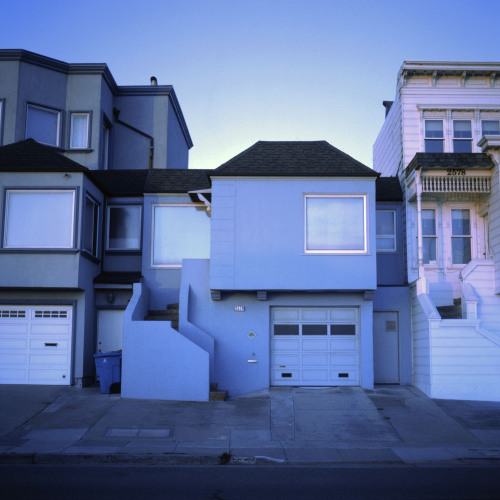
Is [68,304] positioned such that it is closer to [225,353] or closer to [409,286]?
[225,353]

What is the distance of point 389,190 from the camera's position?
1878cm

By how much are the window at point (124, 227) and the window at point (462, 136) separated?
9.73 metres

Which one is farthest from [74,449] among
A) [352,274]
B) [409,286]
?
[409,286]

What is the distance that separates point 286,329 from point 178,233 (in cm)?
445

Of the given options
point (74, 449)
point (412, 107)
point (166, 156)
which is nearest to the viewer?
point (74, 449)

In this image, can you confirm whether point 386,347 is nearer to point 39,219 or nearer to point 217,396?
point 217,396

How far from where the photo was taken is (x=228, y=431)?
41.2ft

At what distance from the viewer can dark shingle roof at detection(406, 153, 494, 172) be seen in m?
17.3

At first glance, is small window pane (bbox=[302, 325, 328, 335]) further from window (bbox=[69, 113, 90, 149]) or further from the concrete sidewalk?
window (bbox=[69, 113, 90, 149])

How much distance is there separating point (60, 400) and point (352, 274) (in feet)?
25.2

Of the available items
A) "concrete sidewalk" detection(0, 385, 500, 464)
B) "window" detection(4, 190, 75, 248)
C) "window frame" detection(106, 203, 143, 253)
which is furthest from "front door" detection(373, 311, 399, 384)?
"window" detection(4, 190, 75, 248)

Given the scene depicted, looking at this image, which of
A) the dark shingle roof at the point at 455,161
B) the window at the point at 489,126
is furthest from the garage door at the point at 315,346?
the window at the point at 489,126

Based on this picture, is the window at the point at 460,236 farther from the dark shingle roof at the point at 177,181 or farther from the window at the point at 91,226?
the window at the point at 91,226

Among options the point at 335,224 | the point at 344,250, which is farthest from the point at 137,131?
the point at 344,250
